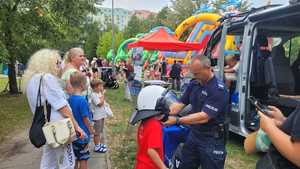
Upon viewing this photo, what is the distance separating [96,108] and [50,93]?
9.86ft

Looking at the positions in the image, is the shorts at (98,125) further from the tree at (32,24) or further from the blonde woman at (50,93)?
the tree at (32,24)

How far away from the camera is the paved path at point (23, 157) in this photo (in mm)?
6156

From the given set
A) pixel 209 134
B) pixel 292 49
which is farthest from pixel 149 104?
pixel 292 49

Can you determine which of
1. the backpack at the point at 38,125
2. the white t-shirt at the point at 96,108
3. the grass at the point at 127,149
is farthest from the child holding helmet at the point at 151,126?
the white t-shirt at the point at 96,108

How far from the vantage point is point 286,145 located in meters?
1.85

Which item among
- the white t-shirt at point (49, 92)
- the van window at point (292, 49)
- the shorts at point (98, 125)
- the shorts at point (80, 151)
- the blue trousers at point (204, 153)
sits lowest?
the shorts at point (98, 125)

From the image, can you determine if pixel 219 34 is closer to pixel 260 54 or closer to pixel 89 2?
pixel 260 54

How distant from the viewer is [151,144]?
291 centimetres

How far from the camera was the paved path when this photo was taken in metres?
6.16

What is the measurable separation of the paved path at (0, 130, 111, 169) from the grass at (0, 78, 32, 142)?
64 cm

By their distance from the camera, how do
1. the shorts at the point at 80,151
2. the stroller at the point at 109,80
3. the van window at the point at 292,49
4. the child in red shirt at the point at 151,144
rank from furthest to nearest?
the stroller at the point at 109,80
the van window at the point at 292,49
the shorts at the point at 80,151
the child in red shirt at the point at 151,144

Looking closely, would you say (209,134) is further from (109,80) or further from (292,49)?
(109,80)

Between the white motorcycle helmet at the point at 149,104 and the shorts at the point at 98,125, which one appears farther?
the shorts at the point at 98,125

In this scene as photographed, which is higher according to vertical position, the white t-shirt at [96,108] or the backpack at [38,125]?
the backpack at [38,125]
